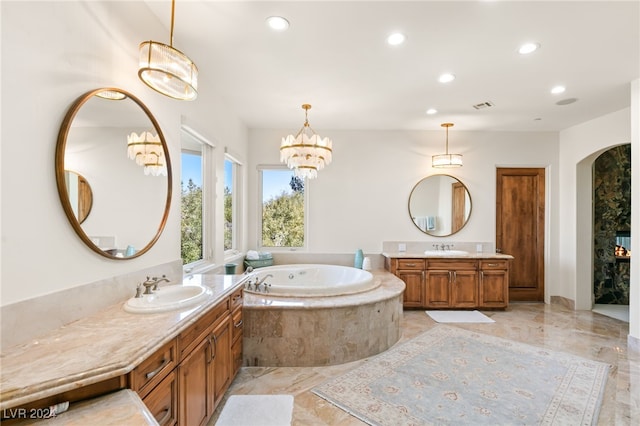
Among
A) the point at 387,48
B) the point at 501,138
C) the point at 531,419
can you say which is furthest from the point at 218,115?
the point at 501,138

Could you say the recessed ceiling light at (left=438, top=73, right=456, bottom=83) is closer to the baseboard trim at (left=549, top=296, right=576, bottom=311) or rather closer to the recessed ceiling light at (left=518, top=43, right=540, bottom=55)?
the recessed ceiling light at (left=518, top=43, right=540, bottom=55)

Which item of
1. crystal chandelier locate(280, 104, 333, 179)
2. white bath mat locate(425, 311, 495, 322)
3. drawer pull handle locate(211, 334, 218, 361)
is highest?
crystal chandelier locate(280, 104, 333, 179)

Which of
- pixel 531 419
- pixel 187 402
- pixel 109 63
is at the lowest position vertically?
pixel 531 419

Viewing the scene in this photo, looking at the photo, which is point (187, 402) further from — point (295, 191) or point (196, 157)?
point (295, 191)

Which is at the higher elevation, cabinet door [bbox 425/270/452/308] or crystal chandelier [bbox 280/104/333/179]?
crystal chandelier [bbox 280/104/333/179]

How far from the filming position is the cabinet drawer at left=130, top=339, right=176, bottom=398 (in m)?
1.17

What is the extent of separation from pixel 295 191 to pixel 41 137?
12.6ft

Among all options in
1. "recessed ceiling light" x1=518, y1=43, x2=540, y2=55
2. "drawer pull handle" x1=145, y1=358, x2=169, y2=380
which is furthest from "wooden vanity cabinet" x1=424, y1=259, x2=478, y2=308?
"drawer pull handle" x1=145, y1=358, x2=169, y2=380

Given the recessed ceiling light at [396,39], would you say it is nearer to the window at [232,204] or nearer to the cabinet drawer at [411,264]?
the window at [232,204]

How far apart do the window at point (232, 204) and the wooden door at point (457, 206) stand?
3.65 meters

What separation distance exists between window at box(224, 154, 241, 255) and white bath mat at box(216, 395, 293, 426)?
7.69 ft

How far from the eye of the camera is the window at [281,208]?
5.09 metres

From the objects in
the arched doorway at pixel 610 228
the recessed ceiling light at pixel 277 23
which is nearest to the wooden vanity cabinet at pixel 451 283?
the arched doorway at pixel 610 228

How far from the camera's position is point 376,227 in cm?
509
